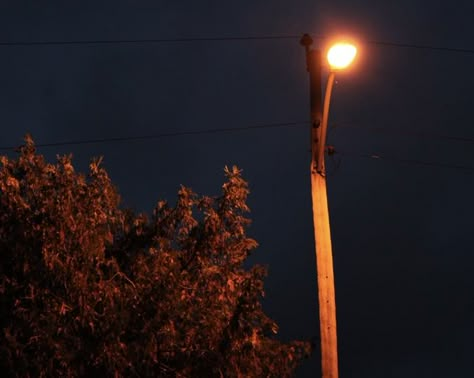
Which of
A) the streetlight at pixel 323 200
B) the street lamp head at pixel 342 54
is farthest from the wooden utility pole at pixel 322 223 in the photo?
the street lamp head at pixel 342 54

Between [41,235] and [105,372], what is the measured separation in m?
2.11

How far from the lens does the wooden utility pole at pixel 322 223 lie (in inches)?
384

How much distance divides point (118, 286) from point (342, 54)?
462cm

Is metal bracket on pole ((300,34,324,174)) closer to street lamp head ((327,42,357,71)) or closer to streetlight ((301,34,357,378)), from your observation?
streetlight ((301,34,357,378))

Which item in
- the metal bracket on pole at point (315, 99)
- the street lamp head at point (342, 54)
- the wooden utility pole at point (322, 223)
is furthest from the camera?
the metal bracket on pole at point (315, 99)

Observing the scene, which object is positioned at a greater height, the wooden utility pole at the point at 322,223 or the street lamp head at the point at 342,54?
the street lamp head at the point at 342,54

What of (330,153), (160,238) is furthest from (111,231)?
(330,153)

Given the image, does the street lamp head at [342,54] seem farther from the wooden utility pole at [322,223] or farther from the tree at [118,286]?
the tree at [118,286]

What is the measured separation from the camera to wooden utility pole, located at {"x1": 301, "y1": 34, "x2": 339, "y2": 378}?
9.77 meters

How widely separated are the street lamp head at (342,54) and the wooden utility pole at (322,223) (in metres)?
0.40

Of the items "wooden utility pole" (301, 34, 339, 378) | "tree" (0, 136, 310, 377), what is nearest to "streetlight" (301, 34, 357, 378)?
"wooden utility pole" (301, 34, 339, 378)

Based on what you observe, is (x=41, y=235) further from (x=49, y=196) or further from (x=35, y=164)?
(x=35, y=164)

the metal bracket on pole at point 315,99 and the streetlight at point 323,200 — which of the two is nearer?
the streetlight at point 323,200

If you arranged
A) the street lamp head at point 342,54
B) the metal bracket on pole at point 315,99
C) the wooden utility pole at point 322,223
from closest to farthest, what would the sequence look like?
the wooden utility pole at point 322,223
the street lamp head at point 342,54
the metal bracket on pole at point 315,99
